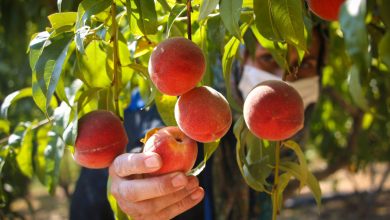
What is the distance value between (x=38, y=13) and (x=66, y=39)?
45.0 inches

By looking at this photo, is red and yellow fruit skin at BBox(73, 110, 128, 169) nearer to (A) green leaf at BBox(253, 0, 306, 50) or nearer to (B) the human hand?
(B) the human hand

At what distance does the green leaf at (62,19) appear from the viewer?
760mm

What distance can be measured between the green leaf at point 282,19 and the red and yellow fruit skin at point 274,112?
0.07 metres

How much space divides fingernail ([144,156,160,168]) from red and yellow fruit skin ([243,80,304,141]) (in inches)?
5.4

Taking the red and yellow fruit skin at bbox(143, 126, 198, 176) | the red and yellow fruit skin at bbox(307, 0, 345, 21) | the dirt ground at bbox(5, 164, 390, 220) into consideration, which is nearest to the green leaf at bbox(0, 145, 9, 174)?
the red and yellow fruit skin at bbox(143, 126, 198, 176)

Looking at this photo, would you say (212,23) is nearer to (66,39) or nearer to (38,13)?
(66,39)

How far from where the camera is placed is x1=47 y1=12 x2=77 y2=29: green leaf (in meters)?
0.76

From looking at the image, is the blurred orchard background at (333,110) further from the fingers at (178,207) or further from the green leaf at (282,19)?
the fingers at (178,207)

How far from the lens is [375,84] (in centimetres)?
188

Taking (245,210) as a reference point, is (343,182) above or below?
below

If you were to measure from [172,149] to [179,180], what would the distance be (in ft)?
0.14

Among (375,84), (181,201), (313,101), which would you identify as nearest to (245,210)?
(313,101)

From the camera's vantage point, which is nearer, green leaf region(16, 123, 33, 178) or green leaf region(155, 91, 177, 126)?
green leaf region(155, 91, 177, 126)

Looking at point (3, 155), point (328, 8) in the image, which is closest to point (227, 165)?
point (3, 155)
